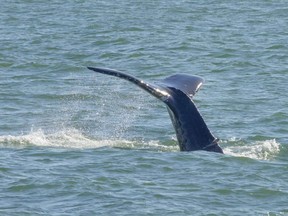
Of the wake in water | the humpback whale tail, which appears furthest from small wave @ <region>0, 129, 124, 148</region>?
the humpback whale tail

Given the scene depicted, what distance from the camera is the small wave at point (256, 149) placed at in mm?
19359

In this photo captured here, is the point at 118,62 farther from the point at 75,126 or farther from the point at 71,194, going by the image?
the point at 71,194

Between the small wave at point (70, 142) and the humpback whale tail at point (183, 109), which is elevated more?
the humpback whale tail at point (183, 109)

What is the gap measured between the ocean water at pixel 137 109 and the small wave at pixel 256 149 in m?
0.04

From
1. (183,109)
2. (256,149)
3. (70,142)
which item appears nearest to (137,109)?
(70,142)

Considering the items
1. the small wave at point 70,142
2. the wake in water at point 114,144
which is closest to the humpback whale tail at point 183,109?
the wake in water at point 114,144

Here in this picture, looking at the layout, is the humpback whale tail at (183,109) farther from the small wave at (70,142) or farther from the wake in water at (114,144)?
the small wave at (70,142)

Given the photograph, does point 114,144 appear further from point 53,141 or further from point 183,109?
point 183,109

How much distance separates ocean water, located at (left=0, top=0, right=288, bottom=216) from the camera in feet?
55.0

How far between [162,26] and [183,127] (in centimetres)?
2024

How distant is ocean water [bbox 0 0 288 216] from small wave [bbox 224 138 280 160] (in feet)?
0.12

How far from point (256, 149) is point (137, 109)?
5.48 m

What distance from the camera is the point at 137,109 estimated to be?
2506cm

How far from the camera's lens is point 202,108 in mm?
24969
